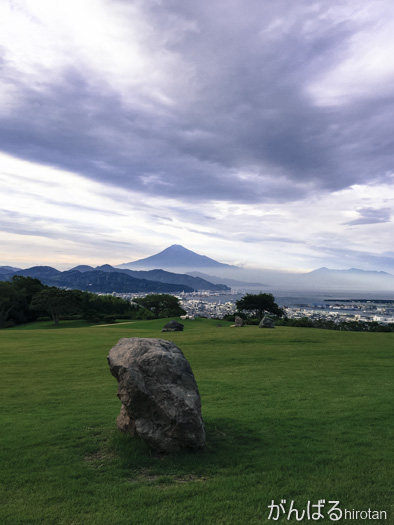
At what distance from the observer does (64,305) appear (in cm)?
5534

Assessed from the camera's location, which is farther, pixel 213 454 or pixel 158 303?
pixel 158 303

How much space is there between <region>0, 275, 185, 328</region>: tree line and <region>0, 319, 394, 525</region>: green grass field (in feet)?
140

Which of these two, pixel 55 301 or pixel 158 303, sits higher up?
pixel 55 301

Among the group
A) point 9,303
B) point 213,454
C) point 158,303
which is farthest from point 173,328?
point 9,303

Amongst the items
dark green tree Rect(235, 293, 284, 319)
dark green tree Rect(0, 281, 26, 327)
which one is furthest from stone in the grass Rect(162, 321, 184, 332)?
dark green tree Rect(0, 281, 26, 327)

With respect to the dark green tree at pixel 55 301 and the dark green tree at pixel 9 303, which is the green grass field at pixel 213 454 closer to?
the dark green tree at pixel 55 301

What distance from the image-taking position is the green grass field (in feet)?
17.9

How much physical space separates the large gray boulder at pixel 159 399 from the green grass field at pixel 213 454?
358mm

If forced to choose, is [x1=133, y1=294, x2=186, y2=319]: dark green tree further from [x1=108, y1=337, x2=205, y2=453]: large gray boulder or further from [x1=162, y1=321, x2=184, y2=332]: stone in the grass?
[x1=108, y1=337, x2=205, y2=453]: large gray boulder

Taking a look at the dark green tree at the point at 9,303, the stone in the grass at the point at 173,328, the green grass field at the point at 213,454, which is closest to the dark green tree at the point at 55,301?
the dark green tree at the point at 9,303

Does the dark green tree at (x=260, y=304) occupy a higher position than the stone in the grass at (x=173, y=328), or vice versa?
the dark green tree at (x=260, y=304)

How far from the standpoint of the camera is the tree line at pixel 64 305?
5519cm

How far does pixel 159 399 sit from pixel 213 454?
1.76 metres

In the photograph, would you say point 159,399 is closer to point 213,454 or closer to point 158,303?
point 213,454
